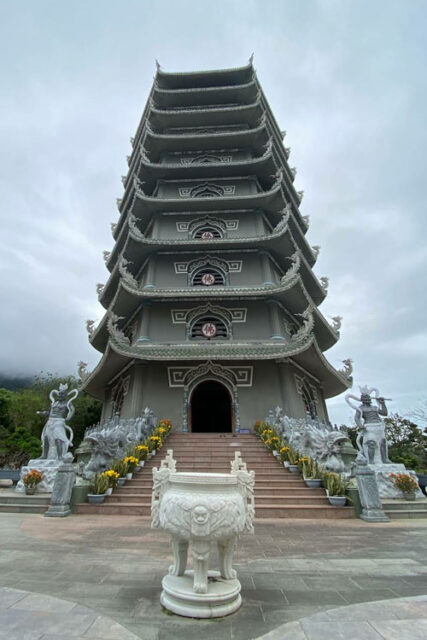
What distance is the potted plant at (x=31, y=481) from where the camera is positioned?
9198 millimetres

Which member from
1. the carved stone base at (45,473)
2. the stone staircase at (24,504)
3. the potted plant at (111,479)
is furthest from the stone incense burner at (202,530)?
the carved stone base at (45,473)

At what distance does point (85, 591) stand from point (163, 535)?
2.57m

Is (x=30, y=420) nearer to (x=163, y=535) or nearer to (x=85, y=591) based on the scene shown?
(x=163, y=535)

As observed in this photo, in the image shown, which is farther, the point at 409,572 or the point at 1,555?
the point at 1,555

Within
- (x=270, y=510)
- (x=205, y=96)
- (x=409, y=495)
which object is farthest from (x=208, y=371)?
(x=205, y=96)

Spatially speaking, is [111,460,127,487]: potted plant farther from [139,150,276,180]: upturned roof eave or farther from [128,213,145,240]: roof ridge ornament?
[139,150,276,180]: upturned roof eave

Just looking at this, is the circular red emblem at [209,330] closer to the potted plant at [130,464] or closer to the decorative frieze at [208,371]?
the decorative frieze at [208,371]

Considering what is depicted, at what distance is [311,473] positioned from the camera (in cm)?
889

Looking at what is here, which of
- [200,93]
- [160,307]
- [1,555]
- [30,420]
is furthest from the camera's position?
[30,420]

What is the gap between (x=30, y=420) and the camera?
2833 centimetres

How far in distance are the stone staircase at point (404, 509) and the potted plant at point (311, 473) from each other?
1545 millimetres

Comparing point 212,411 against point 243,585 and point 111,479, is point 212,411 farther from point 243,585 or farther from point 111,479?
point 243,585

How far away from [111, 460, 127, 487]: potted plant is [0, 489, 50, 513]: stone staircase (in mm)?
1658

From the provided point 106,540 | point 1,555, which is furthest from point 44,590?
point 106,540
